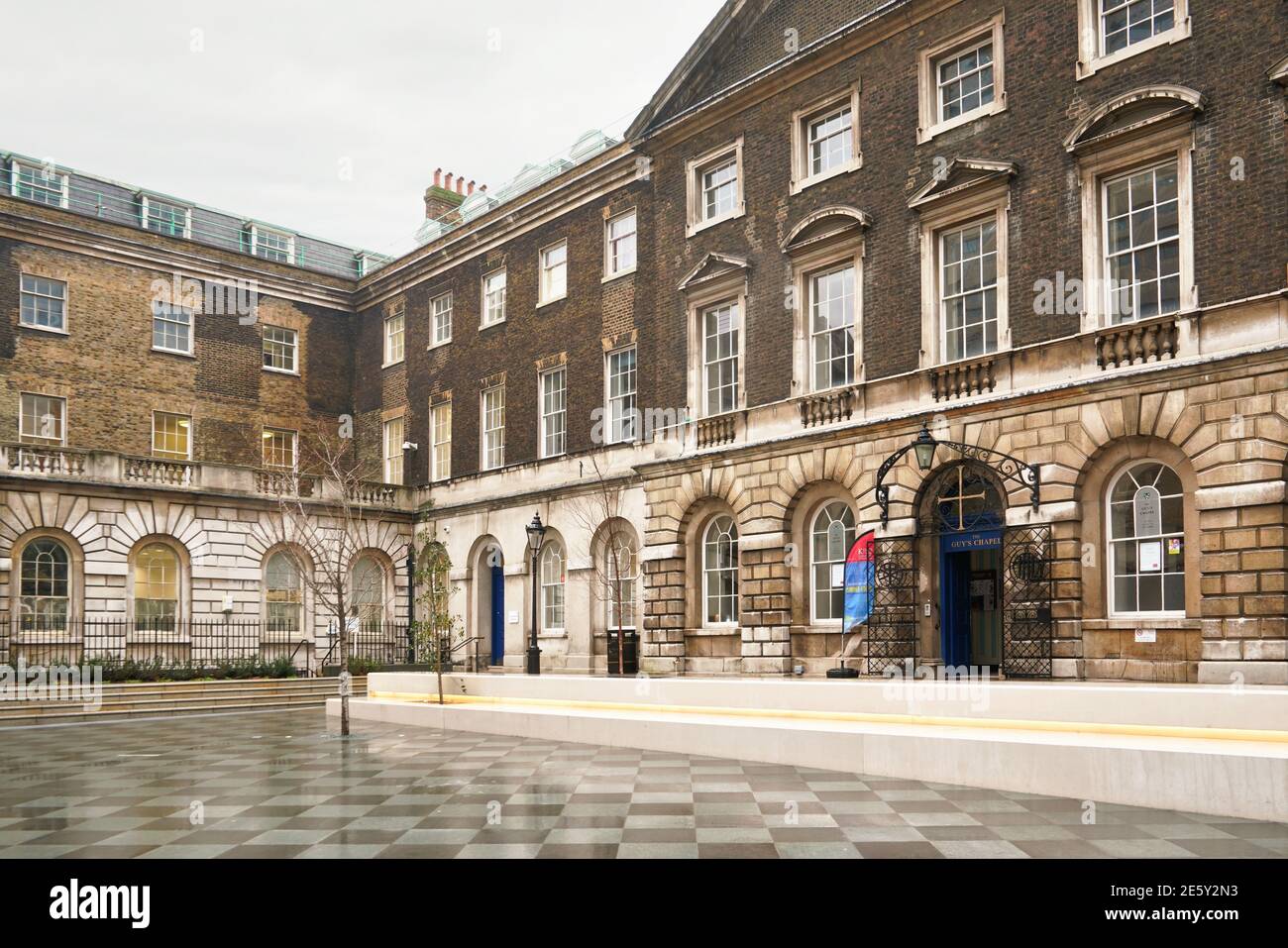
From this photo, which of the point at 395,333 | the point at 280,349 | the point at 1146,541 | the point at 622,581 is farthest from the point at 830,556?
the point at 280,349

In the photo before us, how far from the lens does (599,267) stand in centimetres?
2812

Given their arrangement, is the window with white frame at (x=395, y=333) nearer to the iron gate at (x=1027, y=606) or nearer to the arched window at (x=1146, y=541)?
the iron gate at (x=1027, y=606)

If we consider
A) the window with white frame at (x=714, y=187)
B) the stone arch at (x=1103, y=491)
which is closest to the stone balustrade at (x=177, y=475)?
the window with white frame at (x=714, y=187)

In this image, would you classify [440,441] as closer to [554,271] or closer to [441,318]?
[441,318]

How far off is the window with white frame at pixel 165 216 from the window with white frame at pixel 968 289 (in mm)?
24975

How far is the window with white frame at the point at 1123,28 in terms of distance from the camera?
1623 centimetres

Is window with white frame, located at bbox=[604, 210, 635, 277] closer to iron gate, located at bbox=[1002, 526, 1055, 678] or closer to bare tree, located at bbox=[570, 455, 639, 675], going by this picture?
bare tree, located at bbox=[570, 455, 639, 675]

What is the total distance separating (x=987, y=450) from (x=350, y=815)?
1190 centimetres

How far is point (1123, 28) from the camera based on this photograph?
17.0m

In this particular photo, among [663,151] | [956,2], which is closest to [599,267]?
[663,151]

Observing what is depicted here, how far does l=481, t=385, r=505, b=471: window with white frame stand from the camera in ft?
102

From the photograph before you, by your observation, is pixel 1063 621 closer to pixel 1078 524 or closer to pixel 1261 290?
pixel 1078 524

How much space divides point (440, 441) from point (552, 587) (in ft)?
24.0

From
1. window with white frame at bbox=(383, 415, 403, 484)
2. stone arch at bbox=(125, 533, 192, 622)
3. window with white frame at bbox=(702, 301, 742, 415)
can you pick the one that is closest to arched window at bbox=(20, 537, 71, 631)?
stone arch at bbox=(125, 533, 192, 622)
